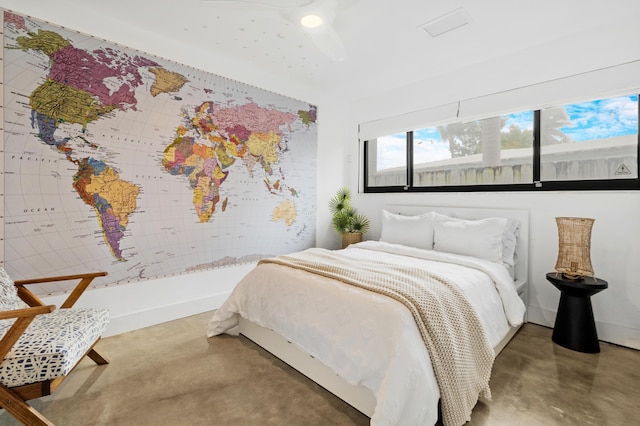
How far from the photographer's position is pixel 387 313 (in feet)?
5.17

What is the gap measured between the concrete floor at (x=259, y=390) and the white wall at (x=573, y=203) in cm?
39

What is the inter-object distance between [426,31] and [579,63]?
1.34 meters

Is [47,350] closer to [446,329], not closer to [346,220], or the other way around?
[446,329]

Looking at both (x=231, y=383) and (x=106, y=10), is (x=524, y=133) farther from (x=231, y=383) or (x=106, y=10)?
(x=106, y=10)

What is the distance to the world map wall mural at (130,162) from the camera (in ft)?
7.34

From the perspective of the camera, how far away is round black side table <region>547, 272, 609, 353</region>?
2342 mm

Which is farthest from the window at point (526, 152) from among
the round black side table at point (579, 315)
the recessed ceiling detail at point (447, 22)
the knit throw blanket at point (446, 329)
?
the knit throw blanket at point (446, 329)

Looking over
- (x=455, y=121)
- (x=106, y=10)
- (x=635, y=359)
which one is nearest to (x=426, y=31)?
(x=455, y=121)

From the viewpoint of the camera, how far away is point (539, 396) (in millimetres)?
1815

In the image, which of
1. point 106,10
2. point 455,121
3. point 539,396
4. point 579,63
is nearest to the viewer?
point 539,396

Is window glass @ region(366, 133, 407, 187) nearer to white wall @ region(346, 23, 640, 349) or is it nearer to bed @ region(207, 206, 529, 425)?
white wall @ region(346, 23, 640, 349)

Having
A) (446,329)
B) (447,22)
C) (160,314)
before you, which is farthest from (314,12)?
(160,314)

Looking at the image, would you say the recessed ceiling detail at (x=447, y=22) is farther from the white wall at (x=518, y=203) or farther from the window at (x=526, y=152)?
the window at (x=526, y=152)

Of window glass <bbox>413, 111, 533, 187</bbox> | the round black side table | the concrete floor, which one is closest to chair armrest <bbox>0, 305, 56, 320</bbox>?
the concrete floor
